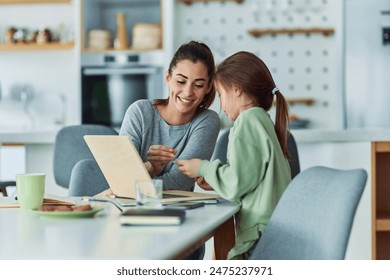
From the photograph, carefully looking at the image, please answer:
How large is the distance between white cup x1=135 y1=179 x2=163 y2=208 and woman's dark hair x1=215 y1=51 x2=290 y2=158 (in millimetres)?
394

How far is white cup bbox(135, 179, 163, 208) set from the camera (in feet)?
5.19

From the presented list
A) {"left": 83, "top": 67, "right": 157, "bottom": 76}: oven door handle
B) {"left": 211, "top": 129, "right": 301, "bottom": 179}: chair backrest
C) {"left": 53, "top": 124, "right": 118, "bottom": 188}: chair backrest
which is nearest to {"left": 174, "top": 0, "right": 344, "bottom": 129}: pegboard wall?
{"left": 83, "top": 67, "right": 157, "bottom": 76}: oven door handle

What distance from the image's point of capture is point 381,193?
3.16m

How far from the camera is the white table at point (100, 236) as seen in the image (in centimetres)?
111

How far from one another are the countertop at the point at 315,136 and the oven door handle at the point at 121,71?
4.86 feet

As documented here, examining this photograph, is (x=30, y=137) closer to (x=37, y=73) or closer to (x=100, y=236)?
(x=37, y=73)

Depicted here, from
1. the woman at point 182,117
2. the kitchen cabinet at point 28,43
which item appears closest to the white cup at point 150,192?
the woman at point 182,117

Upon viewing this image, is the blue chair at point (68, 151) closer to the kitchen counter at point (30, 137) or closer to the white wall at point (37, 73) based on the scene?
the kitchen counter at point (30, 137)

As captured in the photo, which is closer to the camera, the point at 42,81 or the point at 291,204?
the point at 291,204

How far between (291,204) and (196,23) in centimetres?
374
